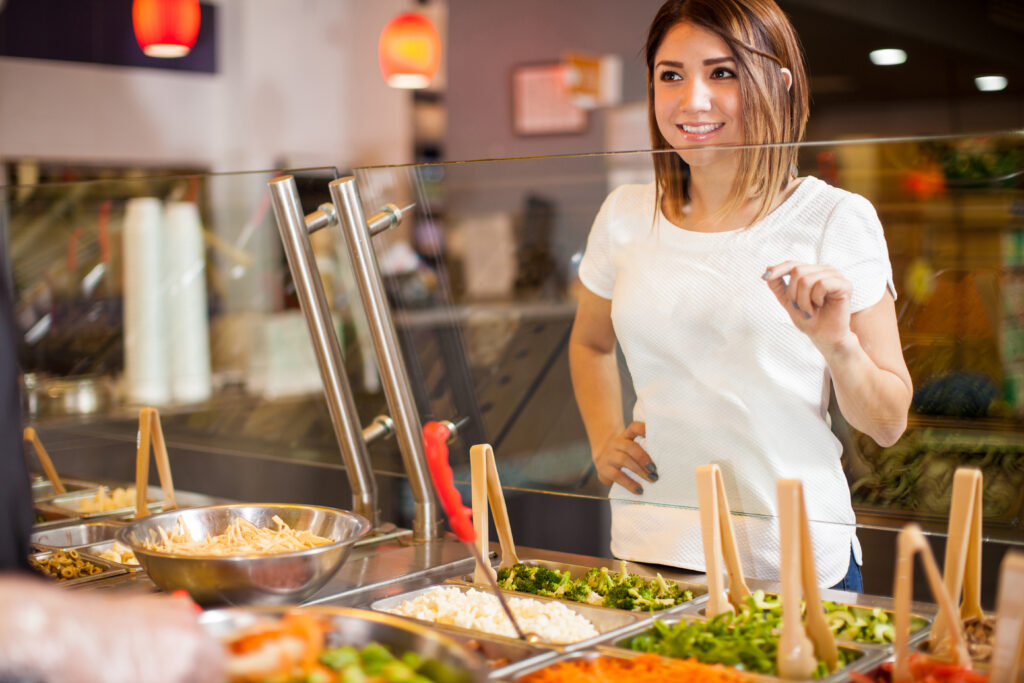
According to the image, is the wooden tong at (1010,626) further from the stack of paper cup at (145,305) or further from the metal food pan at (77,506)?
the stack of paper cup at (145,305)

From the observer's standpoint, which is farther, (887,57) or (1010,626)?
(887,57)

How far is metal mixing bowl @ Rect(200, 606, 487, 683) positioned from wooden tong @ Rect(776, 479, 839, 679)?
36 centimetres

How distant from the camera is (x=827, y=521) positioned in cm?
154

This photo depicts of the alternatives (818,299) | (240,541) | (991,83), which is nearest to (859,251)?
(818,299)

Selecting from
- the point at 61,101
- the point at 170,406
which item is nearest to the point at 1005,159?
the point at 170,406

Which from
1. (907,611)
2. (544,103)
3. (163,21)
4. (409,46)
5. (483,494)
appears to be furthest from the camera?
(544,103)

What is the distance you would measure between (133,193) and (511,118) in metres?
3.12

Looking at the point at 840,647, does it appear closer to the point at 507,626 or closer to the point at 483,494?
the point at 507,626

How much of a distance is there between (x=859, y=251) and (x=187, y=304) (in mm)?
2130

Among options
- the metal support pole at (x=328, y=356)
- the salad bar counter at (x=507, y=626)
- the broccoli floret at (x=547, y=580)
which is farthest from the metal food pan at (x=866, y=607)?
the metal support pole at (x=328, y=356)

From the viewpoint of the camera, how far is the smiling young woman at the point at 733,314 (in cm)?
143

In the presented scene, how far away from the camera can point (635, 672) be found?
1295 millimetres

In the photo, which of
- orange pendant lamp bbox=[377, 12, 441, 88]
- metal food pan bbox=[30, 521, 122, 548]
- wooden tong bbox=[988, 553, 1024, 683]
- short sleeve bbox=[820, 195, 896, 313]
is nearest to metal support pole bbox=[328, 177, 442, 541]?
metal food pan bbox=[30, 521, 122, 548]

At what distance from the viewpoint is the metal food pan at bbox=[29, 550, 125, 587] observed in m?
1.74
